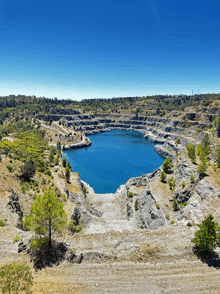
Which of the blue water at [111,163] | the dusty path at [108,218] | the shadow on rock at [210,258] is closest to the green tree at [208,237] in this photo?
the shadow on rock at [210,258]

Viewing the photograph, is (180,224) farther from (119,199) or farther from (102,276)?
(119,199)

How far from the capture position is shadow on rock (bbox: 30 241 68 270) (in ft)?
69.7

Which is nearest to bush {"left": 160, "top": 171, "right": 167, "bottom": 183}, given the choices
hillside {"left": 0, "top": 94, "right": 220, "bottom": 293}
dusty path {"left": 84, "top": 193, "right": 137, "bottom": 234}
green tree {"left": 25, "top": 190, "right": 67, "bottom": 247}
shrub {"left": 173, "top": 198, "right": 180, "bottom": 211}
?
hillside {"left": 0, "top": 94, "right": 220, "bottom": 293}

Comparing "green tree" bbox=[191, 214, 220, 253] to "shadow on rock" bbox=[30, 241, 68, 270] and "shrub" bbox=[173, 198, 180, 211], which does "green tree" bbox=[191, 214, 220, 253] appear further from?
"shrub" bbox=[173, 198, 180, 211]

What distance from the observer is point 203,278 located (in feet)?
66.8

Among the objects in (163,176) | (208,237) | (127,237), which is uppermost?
(208,237)

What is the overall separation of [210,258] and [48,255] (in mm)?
23300

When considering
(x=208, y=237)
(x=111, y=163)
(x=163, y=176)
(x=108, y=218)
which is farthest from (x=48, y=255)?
(x=111, y=163)

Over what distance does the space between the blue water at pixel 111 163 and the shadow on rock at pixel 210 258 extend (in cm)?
6134

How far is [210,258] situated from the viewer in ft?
76.4

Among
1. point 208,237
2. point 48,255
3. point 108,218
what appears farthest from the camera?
point 108,218

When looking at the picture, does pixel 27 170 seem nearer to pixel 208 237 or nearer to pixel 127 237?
pixel 127 237

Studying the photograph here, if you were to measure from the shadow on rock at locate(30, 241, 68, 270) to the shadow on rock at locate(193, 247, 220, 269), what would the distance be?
19967 millimetres

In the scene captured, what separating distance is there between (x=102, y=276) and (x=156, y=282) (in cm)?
680
